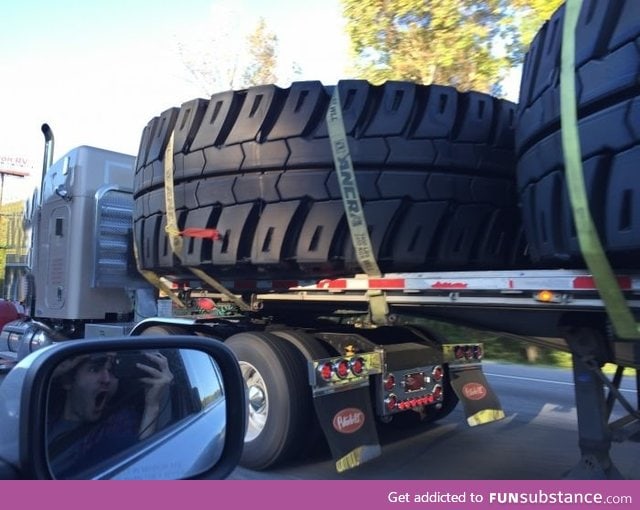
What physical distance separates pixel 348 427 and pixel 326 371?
0.41 m

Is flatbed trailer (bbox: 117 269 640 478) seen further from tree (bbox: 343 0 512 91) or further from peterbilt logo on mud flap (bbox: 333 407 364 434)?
tree (bbox: 343 0 512 91)

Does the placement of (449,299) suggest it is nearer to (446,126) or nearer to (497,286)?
(497,286)

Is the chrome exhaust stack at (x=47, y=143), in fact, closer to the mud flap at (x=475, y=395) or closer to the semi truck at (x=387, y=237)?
the semi truck at (x=387, y=237)

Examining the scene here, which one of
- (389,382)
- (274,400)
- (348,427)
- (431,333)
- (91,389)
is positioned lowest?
(348,427)

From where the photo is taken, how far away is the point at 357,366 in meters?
4.51

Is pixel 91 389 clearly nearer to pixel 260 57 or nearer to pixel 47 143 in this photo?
pixel 47 143

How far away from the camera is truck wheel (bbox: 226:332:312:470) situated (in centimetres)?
445

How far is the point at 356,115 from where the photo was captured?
389 cm

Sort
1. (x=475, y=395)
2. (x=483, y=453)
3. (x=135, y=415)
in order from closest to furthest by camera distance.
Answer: (x=135, y=415) < (x=483, y=453) < (x=475, y=395)

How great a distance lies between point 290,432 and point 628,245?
2.71 m

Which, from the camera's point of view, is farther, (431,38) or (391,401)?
(431,38)

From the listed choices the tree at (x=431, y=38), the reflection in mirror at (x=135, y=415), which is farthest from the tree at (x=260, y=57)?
the reflection in mirror at (x=135, y=415)

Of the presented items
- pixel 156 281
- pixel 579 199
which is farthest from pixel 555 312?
pixel 156 281

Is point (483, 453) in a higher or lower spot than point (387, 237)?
lower
